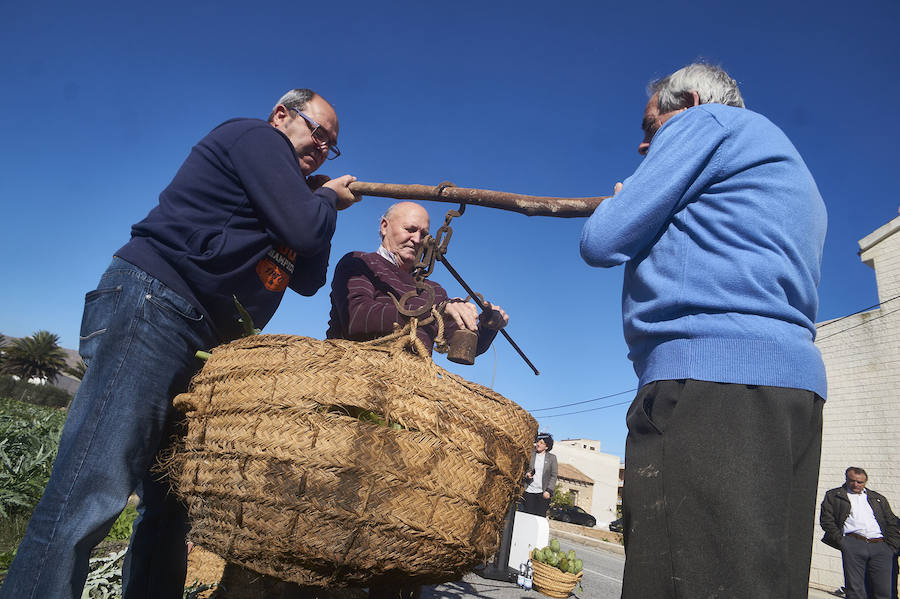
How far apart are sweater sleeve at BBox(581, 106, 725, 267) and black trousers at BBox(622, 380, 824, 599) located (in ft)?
1.39

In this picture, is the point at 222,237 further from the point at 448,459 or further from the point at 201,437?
the point at 448,459

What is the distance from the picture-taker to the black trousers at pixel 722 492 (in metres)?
1.14

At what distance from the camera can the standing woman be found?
7980mm

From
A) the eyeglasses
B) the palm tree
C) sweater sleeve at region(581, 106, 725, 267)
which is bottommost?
sweater sleeve at region(581, 106, 725, 267)

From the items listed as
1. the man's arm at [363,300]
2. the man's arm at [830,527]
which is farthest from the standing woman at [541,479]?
the man's arm at [363,300]

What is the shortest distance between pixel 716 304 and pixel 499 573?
5732 mm

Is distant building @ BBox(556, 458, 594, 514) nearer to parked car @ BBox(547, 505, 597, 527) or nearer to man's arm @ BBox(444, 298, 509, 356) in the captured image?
parked car @ BBox(547, 505, 597, 527)

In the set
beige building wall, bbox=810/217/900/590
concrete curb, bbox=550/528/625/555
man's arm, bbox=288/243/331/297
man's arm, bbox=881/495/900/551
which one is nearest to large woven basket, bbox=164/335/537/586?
man's arm, bbox=288/243/331/297

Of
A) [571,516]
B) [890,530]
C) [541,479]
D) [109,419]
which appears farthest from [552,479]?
[571,516]

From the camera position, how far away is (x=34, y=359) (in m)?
38.8

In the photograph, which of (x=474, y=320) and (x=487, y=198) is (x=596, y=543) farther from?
(x=487, y=198)

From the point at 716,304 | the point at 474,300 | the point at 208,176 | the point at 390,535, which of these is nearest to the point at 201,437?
the point at 390,535

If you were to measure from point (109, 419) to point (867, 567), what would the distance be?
9395 mm

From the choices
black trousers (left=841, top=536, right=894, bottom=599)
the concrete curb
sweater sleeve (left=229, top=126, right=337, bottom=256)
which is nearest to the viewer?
sweater sleeve (left=229, top=126, right=337, bottom=256)
